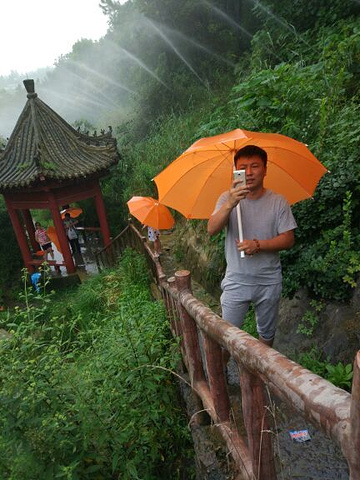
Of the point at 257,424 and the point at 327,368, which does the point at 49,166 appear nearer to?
the point at 327,368

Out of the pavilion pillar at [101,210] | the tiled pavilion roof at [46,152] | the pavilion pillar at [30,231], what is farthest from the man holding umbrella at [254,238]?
the pavilion pillar at [30,231]

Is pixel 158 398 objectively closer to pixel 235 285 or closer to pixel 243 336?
pixel 235 285

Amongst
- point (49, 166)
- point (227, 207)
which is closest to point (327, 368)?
point (227, 207)

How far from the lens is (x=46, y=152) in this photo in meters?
9.41

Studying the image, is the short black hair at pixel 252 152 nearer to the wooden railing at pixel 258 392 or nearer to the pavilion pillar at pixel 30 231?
the wooden railing at pixel 258 392

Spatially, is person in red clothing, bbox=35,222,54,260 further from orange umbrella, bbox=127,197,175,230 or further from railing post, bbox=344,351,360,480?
railing post, bbox=344,351,360,480

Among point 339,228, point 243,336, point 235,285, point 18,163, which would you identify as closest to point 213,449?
point 235,285

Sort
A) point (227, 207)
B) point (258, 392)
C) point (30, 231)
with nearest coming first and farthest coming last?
1. point (258, 392)
2. point (227, 207)
3. point (30, 231)

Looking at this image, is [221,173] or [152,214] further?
[152,214]

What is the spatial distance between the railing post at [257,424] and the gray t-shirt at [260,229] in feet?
2.88

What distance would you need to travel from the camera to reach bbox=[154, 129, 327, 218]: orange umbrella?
7.89 ft

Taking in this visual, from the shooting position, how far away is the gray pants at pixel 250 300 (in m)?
2.25

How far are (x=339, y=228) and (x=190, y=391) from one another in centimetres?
189

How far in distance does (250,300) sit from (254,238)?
1.37ft
